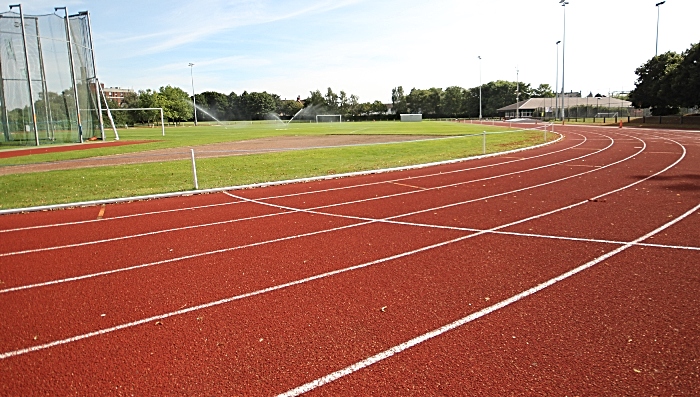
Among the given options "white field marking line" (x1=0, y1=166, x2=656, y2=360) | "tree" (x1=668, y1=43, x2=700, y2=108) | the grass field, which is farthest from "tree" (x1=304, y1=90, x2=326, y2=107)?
"white field marking line" (x1=0, y1=166, x2=656, y2=360)

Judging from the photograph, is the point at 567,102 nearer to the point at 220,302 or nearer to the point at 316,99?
the point at 316,99

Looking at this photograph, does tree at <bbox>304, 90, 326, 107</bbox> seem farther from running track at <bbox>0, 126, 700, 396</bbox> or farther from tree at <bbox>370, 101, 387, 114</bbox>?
running track at <bbox>0, 126, 700, 396</bbox>

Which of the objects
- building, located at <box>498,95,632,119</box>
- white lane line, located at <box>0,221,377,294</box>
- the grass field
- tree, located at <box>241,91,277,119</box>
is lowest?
white lane line, located at <box>0,221,377,294</box>

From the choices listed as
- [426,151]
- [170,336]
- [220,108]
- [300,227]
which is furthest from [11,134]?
[220,108]

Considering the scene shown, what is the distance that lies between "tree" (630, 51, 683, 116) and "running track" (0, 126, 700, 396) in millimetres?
50789

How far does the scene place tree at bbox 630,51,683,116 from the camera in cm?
5084

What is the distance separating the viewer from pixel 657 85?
2078 inches

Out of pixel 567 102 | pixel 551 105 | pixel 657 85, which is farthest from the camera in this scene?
pixel 567 102

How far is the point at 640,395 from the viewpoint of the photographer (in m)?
3.31

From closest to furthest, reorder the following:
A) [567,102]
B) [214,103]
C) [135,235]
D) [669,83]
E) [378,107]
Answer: [135,235] → [669,83] → [567,102] → [378,107] → [214,103]

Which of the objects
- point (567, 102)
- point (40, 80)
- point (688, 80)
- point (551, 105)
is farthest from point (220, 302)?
point (567, 102)

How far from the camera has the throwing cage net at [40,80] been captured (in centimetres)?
3497

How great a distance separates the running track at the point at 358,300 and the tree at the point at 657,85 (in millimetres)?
50789

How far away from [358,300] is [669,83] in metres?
58.8
